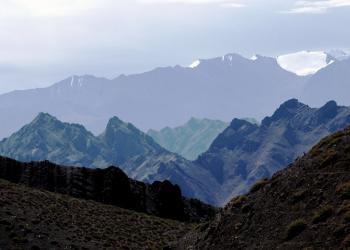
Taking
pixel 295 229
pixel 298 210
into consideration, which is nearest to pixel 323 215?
pixel 295 229

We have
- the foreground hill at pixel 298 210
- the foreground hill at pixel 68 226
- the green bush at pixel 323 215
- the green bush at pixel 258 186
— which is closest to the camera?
the foreground hill at pixel 298 210

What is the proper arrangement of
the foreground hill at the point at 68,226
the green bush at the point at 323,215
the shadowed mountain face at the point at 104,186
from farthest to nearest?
the shadowed mountain face at the point at 104,186 < the foreground hill at the point at 68,226 < the green bush at the point at 323,215

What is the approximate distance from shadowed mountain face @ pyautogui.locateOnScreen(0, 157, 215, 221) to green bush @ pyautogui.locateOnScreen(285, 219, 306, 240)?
72.0 meters

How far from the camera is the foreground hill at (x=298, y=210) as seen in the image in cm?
3712

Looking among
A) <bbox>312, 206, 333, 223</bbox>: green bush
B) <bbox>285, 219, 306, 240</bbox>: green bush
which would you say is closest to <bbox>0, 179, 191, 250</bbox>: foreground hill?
<bbox>285, 219, 306, 240</bbox>: green bush

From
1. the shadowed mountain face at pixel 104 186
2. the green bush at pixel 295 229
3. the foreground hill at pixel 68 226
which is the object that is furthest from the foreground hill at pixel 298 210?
the shadowed mountain face at pixel 104 186

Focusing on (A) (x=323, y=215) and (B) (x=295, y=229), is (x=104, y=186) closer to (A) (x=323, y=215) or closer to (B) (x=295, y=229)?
(B) (x=295, y=229)

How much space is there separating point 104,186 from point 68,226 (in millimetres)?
48851

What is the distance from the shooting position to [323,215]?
3853 cm

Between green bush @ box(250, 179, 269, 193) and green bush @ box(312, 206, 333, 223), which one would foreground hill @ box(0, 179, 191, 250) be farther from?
green bush @ box(312, 206, 333, 223)

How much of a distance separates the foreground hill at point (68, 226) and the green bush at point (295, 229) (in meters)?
26.4

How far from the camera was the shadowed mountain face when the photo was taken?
11248cm

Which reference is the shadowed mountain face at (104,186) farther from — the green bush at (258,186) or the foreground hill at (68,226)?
the green bush at (258,186)

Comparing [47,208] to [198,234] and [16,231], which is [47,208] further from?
[198,234]
